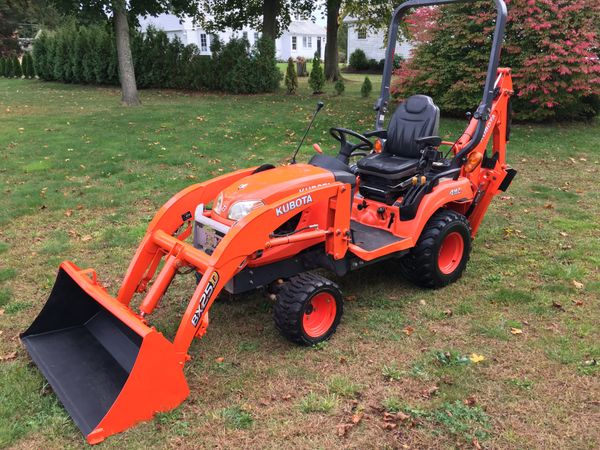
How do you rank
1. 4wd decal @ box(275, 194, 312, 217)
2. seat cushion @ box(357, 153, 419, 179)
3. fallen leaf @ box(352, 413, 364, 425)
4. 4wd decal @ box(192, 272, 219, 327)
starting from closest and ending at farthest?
fallen leaf @ box(352, 413, 364, 425)
4wd decal @ box(192, 272, 219, 327)
4wd decal @ box(275, 194, 312, 217)
seat cushion @ box(357, 153, 419, 179)

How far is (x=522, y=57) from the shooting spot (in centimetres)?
1102

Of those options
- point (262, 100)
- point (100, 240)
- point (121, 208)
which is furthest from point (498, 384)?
point (262, 100)

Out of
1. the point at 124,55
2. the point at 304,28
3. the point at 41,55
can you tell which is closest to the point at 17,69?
the point at 41,55

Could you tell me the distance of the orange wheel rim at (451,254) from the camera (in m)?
4.81

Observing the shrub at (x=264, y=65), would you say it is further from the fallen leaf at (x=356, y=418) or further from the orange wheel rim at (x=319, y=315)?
the fallen leaf at (x=356, y=418)

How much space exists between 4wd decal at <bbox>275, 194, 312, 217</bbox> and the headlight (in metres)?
0.19

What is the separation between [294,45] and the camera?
51594mm

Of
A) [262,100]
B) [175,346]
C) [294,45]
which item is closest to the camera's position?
[175,346]

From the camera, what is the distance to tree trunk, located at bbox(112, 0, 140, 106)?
14577mm

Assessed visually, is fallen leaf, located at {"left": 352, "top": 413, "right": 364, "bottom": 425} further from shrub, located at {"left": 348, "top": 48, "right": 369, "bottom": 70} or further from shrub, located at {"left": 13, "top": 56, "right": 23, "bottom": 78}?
shrub, located at {"left": 348, "top": 48, "right": 369, "bottom": 70}

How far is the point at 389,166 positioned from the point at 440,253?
98 cm

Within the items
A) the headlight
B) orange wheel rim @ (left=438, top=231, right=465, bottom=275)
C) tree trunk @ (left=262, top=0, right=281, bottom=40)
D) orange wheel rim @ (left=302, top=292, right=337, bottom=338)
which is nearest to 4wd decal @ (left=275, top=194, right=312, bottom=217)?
the headlight

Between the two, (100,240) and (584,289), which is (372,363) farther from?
(100,240)

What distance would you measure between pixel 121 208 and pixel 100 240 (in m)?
1.11
